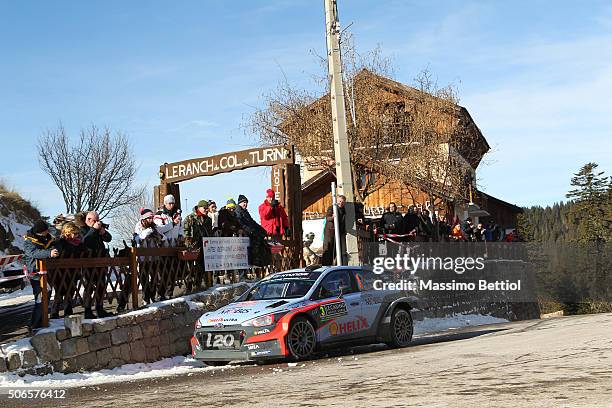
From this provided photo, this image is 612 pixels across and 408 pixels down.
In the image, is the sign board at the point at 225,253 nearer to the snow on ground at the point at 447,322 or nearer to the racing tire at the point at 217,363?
the racing tire at the point at 217,363

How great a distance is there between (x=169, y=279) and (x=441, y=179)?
62.2ft

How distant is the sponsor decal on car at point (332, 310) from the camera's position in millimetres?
13758

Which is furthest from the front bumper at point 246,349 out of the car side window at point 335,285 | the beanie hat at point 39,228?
the beanie hat at point 39,228

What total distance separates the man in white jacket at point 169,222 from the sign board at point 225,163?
11.0 feet

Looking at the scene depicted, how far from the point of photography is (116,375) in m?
12.8

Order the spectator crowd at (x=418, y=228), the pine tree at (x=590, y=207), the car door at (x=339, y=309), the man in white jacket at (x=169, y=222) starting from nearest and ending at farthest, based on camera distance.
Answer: the car door at (x=339, y=309) → the man in white jacket at (x=169, y=222) → the spectator crowd at (x=418, y=228) → the pine tree at (x=590, y=207)

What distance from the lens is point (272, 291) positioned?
14.3 metres

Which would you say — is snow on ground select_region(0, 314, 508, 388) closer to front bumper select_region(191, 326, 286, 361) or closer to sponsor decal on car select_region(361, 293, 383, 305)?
front bumper select_region(191, 326, 286, 361)

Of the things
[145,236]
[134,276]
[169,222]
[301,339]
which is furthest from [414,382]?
[169,222]

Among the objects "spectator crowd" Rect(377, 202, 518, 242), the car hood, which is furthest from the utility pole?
"spectator crowd" Rect(377, 202, 518, 242)

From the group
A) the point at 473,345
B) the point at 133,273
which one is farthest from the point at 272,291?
the point at 473,345

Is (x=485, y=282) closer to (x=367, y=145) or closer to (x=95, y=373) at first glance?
(x=367, y=145)

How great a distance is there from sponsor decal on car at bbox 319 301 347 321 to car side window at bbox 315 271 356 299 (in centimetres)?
21

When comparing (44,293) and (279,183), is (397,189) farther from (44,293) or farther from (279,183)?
(44,293)
